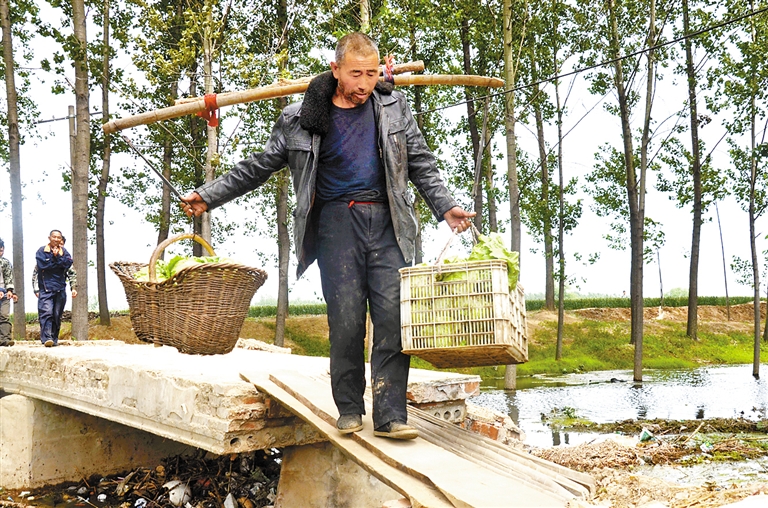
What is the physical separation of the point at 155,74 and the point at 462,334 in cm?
1697

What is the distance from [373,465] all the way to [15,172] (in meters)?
19.0

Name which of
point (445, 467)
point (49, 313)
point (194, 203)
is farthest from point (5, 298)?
point (445, 467)

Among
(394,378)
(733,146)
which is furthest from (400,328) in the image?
(733,146)

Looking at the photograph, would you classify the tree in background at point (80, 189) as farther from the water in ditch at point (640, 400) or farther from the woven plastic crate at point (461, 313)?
the woven plastic crate at point (461, 313)

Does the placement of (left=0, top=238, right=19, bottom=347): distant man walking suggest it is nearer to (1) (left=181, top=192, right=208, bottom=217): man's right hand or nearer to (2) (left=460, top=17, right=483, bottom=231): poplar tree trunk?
(1) (left=181, top=192, right=208, bottom=217): man's right hand

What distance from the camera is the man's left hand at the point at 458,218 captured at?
→ 174 inches

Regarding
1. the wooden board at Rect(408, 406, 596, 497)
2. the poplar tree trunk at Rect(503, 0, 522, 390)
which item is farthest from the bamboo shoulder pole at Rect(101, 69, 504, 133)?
the poplar tree trunk at Rect(503, 0, 522, 390)

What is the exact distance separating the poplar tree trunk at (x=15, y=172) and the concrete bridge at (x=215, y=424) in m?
11.7

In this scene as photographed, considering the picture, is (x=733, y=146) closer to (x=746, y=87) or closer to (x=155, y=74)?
(x=746, y=87)

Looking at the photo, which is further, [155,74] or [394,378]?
[155,74]

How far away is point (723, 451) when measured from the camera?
940 cm

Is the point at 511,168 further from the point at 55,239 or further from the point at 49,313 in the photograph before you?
the point at 49,313

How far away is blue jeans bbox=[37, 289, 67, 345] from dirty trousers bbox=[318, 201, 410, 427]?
9.11 meters

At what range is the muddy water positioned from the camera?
14.0m
